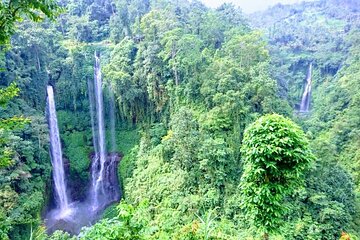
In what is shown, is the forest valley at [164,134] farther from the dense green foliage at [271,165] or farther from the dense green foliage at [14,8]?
the dense green foliage at [14,8]

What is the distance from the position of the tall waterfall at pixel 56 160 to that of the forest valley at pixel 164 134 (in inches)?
2.4

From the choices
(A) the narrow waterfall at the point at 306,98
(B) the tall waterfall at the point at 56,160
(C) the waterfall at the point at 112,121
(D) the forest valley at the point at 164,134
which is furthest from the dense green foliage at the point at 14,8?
(A) the narrow waterfall at the point at 306,98

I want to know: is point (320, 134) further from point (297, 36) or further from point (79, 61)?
point (297, 36)

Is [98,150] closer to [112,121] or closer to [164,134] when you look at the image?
[112,121]

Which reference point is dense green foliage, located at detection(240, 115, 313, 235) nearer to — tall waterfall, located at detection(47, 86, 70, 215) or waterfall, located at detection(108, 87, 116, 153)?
tall waterfall, located at detection(47, 86, 70, 215)

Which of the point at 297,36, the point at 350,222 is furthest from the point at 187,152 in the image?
the point at 297,36

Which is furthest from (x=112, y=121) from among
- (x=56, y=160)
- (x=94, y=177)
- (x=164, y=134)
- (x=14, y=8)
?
(x=14, y=8)

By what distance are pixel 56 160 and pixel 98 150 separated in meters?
2.62

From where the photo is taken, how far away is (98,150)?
19328mm

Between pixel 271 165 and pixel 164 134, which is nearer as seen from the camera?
pixel 271 165

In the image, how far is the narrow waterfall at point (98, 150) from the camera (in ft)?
59.3

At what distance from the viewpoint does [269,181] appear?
5254mm

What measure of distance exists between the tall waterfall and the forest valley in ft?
0.20

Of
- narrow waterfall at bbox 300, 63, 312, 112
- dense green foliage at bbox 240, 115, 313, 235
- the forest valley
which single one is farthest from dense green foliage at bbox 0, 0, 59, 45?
narrow waterfall at bbox 300, 63, 312, 112
